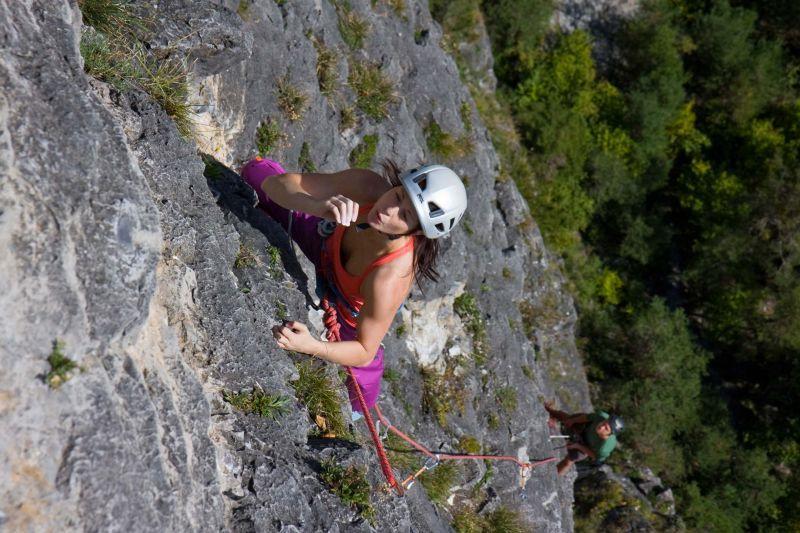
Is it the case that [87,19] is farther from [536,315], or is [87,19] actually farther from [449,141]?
[536,315]

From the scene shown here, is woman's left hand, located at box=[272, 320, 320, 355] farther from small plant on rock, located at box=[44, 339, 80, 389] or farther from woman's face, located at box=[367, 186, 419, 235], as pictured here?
small plant on rock, located at box=[44, 339, 80, 389]

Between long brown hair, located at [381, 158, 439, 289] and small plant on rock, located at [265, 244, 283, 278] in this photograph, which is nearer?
long brown hair, located at [381, 158, 439, 289]

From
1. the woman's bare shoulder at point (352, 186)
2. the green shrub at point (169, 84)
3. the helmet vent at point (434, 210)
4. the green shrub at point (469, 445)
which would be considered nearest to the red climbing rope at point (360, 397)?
the woman's bare shoulder at point (352, 186)

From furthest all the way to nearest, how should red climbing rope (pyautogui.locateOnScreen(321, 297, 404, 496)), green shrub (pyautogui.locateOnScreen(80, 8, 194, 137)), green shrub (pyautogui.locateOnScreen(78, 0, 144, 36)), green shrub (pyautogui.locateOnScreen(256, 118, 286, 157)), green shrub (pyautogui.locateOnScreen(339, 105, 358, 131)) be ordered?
green shrub (pyautogui.locateOnScreen(339, 105, 358, 131))
green shrub (pyautogui.locateOnScreen(256, 118, 286, 157))
red climbing rope (pyautogui.locateOnScreen(321, 297, 404, 496))
green shrub (pyautogui.locateOnScreen(78, 0, 144, 36))
green shrub (pyautogui.locateOnScreen(80, 8, 194, 137))

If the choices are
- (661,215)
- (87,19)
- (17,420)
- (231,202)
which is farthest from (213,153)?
(661,215)

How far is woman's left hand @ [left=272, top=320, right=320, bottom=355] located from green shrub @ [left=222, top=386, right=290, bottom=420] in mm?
439

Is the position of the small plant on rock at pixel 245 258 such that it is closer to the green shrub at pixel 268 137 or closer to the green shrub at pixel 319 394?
the green shrub at pixel 319 394

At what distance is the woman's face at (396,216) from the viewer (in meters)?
5.45

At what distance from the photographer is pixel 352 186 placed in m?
6.07

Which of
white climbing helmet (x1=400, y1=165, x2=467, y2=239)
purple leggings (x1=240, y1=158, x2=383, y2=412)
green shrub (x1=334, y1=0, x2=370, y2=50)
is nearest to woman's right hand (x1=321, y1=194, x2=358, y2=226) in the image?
white climbing helmet (x1=400, y1=165, x2=467, y2=239)

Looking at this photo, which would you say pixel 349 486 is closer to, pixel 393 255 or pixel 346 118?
pixel 393 255

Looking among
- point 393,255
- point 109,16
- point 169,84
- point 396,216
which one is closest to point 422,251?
point 393,255

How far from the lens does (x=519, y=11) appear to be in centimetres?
2305

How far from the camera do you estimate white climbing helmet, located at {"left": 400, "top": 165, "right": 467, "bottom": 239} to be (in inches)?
210
